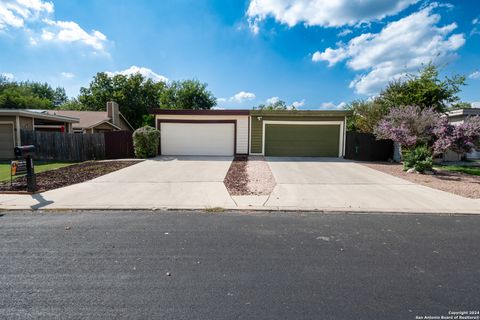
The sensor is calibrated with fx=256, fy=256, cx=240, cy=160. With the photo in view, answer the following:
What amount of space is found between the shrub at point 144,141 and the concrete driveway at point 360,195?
8.27 meters

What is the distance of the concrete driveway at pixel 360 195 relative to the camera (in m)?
5.76

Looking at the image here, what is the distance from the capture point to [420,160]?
10656 mm

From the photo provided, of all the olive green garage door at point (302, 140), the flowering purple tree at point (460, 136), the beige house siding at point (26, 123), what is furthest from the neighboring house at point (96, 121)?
the flowering purple tree at point (460, 136)

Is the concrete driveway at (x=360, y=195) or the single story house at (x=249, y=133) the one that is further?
the single story house at (x=249, y=133)

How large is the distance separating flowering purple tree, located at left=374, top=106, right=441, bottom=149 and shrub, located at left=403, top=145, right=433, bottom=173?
1.47ft

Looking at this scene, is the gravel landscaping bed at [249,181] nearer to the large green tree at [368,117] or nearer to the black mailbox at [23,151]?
the black mailbox at [23,151]

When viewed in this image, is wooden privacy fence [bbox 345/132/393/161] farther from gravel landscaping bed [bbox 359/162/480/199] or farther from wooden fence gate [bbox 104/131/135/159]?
wooden fence gate [bbox 104/131/135/159]

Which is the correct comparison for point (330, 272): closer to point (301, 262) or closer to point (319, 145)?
point (301, 262)

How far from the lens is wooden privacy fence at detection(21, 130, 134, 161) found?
14430 mm

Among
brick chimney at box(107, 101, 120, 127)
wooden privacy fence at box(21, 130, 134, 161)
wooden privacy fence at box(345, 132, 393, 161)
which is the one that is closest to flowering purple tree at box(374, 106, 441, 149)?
wooden privacy fence at box(345, 132, 393, 161)

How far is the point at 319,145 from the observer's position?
1592cm

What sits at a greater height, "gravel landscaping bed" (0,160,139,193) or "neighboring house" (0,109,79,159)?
"neighboring house" (0,109,79,159)

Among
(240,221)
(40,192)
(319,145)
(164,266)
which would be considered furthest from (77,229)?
(319,145)

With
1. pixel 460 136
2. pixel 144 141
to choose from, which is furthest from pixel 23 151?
pixel 460 136
